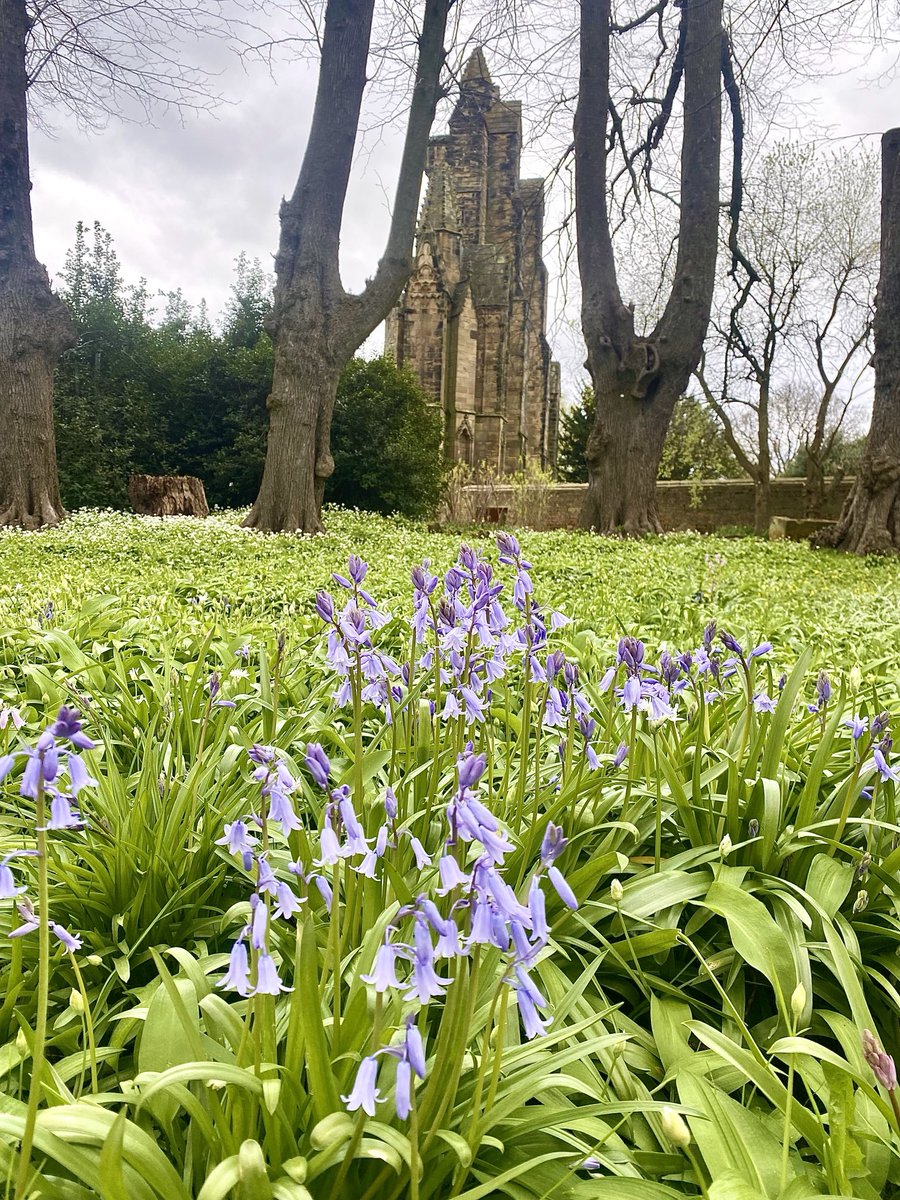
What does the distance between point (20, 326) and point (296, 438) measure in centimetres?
418

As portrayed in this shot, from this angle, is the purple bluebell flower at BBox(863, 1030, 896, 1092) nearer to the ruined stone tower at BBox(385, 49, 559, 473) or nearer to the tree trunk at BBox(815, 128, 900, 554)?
the tree trunk at BBox(815, 128, 900, 554)

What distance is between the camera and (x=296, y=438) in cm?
1134

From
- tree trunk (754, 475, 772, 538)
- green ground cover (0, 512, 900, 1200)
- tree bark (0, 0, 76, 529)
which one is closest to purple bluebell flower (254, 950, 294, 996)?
green ground cover (0, 512, 900, 1200)

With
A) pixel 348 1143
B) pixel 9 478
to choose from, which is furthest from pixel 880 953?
pixel 9 478

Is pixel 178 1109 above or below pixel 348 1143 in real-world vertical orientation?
below

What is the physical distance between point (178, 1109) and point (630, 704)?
1.19 metres

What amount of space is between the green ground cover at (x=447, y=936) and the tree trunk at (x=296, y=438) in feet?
26.6

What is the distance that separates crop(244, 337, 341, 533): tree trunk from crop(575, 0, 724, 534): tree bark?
15.3ft

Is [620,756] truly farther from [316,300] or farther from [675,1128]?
[316,300]

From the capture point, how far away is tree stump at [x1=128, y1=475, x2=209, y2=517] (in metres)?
16.1

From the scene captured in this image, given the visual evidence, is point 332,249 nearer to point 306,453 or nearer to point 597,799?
point 306,453

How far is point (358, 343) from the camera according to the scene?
1170 centimetres

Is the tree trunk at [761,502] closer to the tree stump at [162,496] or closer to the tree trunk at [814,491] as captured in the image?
the tree trunk at [814,491]

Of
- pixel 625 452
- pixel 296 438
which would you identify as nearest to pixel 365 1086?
pixel 296 438
